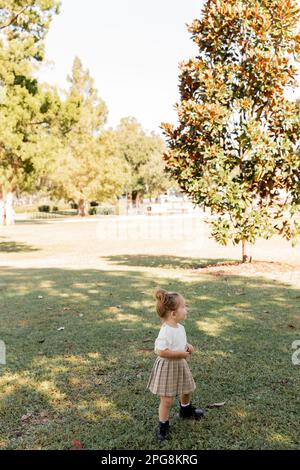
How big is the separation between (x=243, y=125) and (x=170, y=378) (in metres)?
9.59

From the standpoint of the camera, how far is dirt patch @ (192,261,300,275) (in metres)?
12.7

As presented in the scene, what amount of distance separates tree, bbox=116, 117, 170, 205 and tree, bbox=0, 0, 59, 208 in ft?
174

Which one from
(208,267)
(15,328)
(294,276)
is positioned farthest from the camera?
(208,267)

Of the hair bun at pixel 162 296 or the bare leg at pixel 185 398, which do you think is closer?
the hair bun at pixel 162 296

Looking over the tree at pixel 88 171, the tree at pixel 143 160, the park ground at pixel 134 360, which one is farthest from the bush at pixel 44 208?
the park ground at pixel 134 360

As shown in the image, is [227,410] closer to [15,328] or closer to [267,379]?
[267,379]

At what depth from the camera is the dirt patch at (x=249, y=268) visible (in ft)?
41.7

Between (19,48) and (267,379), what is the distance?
1930 centimetres

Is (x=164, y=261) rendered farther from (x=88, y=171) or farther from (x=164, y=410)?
(x=88, y=171)

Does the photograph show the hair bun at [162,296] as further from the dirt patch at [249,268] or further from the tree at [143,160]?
the tree at [143,160]

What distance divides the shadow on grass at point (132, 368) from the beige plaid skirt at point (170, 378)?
0.36 m

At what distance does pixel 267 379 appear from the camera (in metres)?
4.97
